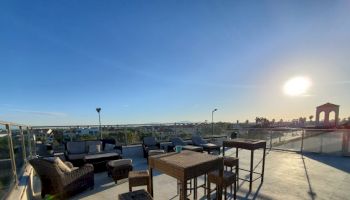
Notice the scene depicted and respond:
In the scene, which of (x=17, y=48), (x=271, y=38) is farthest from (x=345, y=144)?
(x=17, y=48)

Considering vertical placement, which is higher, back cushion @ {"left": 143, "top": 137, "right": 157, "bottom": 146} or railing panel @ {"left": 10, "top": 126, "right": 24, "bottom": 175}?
railing panel @ {"left": 10, "top": 126, "right": 24, "bottom": 175}

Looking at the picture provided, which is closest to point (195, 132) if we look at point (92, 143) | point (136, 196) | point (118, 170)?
point (92, 143)

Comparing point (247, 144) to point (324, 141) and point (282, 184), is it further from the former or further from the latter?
point (324, 141)

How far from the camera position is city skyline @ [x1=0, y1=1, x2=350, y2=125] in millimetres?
4551

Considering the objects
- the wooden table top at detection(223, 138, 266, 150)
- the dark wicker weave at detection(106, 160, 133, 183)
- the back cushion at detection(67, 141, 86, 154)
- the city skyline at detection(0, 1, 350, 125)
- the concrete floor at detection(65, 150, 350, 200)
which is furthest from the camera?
the back cushion at detection(67, 141, 86, 154)

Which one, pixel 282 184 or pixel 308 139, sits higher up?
pixel 308 139

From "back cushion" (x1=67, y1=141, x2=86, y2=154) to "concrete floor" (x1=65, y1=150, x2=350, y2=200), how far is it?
1.53 m

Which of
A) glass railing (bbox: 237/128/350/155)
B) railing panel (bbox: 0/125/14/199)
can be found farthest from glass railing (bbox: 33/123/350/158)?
railing panel (bbox: 0/125/14/199)

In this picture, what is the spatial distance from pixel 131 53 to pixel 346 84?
10541 millimetres

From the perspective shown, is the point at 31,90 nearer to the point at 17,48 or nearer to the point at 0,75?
the point at 0,75

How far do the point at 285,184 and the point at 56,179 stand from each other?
4604 mm

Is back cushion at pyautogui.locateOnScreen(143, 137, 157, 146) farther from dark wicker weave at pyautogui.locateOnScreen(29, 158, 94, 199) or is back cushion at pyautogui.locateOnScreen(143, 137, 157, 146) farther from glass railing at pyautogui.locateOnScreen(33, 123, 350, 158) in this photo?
dark wicker weave at pyautogui.locateOnScreen(29, 158, 94, 199)

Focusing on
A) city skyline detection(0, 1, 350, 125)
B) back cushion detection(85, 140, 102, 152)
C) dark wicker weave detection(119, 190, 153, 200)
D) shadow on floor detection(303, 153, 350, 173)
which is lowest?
shadow on floor detection(303, 153, 350, 173)

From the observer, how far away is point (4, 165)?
91.7 inches
